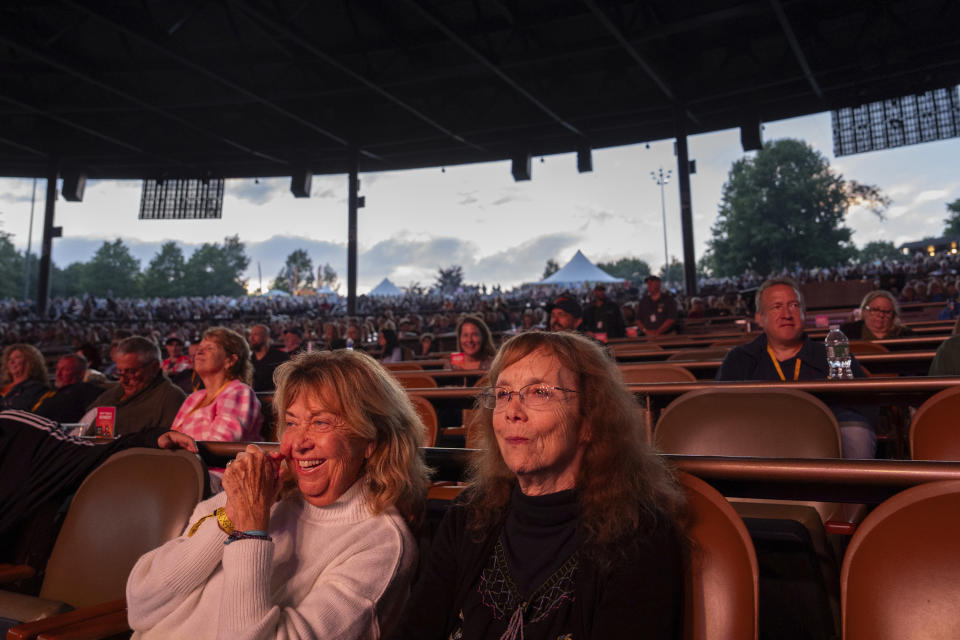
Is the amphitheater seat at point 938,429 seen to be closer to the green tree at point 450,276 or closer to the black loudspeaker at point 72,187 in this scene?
the black loudspeaker at point 72,187

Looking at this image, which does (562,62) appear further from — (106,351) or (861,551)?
(861,551)

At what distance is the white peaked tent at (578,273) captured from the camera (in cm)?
3192

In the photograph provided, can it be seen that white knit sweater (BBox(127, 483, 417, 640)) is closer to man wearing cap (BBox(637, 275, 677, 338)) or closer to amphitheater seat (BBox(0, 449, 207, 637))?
amphitheater seat (BBox(0, 449, 207, 637))

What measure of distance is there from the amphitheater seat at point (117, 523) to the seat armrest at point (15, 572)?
17 cm

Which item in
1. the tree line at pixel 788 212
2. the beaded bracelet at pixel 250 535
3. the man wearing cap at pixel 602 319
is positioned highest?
the tree line at pixel 788 212

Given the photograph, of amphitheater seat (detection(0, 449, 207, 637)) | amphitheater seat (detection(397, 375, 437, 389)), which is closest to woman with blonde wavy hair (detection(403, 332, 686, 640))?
amphitheater seat (detection(0, 449, 207, 637))

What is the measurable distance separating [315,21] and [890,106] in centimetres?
1129

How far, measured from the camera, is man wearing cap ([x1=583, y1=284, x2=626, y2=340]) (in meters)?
8.38

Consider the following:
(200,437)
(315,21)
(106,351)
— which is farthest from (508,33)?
(200,437)

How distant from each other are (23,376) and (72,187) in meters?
13.6

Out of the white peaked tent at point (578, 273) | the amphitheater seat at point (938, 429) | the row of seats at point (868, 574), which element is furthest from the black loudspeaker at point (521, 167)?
the white peaked tent at point (578, 273)

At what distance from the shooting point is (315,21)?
38.9 ft

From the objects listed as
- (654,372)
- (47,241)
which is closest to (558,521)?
(654,372)

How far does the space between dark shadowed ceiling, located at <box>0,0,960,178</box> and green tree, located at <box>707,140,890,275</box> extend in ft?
105
